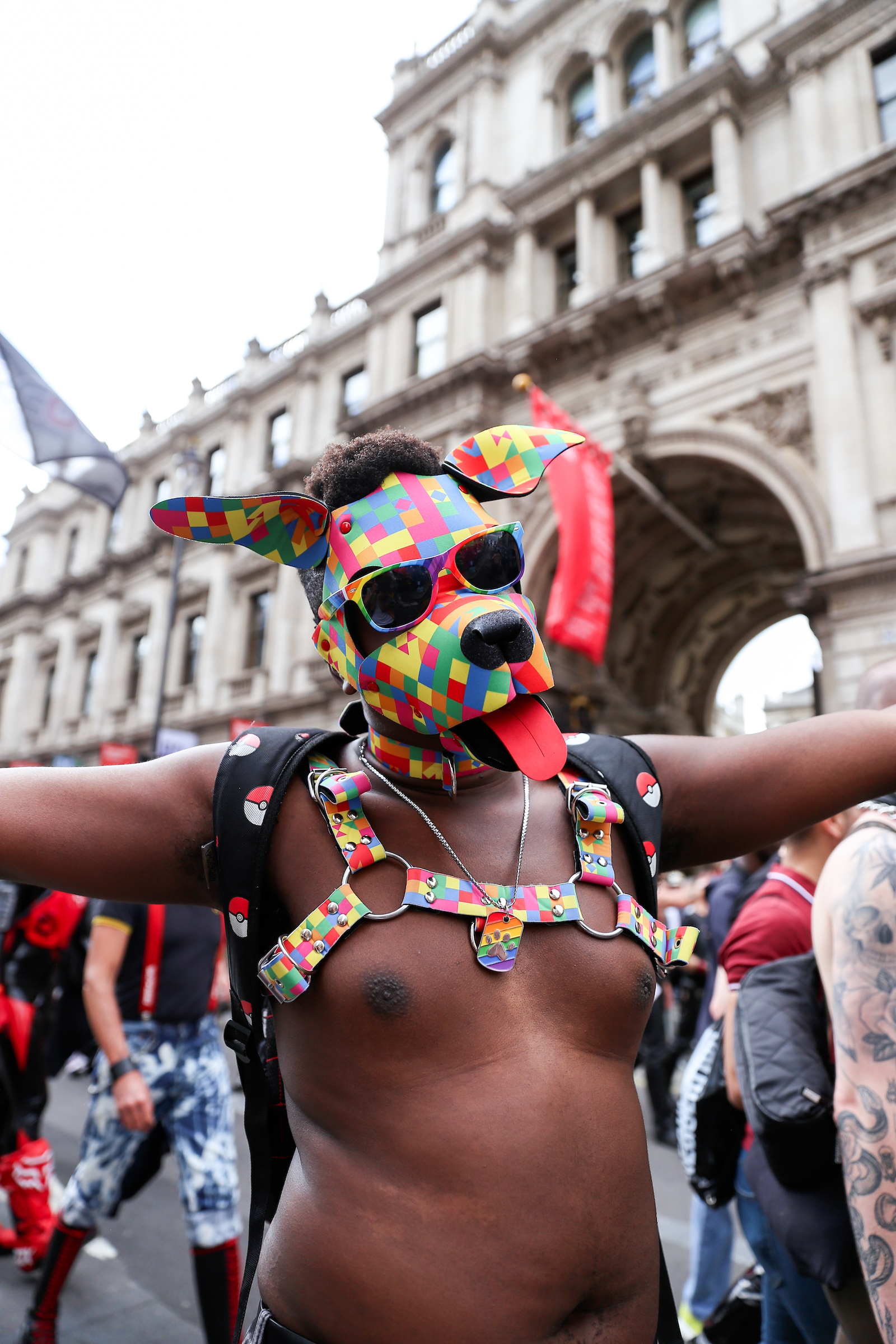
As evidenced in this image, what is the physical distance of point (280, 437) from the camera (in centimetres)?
2244

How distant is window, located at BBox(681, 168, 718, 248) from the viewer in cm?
1473

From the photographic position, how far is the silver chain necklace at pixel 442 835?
142cm

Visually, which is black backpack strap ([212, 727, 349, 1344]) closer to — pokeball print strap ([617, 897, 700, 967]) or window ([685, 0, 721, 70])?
pokeball print strap ([617, 897, 700, 967])

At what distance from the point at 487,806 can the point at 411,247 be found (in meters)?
20.1

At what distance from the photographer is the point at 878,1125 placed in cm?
171

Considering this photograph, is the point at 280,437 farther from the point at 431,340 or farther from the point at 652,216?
the point at 652,216

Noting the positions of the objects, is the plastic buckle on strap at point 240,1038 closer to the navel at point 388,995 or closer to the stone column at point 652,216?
the navel at point 388,995

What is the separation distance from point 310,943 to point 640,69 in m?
20.0

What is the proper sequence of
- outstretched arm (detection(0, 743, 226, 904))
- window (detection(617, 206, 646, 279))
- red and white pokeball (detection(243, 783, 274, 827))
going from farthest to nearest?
1. window (detection(617, 206, 646, 279))
2. red and white pokeball (detection(243, 783, 274, 827))
3. outstretched arm (detection(0, 743, 226, 904))

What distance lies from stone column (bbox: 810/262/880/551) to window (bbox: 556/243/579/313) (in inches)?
227

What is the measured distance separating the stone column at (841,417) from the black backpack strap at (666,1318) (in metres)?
10.8

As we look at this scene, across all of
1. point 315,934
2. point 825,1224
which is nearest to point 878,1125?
point 825,1224

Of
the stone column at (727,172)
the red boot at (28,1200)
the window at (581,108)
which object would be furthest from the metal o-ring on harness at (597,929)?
the window at (581,108)

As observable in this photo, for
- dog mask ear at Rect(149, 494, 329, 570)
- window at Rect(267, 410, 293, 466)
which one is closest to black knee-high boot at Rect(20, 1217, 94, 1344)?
dog mask ear at Rect(149, 494, 329, 570)
